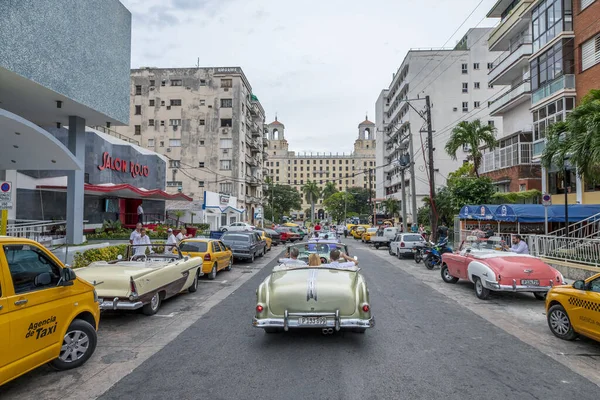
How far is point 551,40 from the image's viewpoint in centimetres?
2239

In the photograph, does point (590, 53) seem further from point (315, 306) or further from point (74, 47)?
point (74, 47)

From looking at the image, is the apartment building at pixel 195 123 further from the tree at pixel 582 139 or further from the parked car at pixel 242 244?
the tree at pixel 582 139

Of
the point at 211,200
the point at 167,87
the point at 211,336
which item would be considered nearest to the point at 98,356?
→ the point at 211,336

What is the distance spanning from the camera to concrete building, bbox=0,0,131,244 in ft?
35.9

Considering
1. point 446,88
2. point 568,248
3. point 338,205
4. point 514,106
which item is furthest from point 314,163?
point 568,248

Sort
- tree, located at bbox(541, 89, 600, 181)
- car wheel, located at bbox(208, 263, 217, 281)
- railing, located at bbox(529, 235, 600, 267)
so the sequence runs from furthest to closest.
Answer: car wheel, located at bbox(208, 263, 217, 281) < railing, located at bbox(529, 235, 600, 267) < tree, located at bbox(541, 89, 600, 181)

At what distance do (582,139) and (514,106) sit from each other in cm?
1936

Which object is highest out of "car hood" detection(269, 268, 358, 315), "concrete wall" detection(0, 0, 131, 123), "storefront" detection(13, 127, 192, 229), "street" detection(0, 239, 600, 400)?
"concrete wall" detection(0, 0, 131, 123)

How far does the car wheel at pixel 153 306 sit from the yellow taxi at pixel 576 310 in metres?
7.66

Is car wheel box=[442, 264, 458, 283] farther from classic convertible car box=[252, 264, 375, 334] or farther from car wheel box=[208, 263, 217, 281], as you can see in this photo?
classic convertible car box=[252, 264, 375, 334]

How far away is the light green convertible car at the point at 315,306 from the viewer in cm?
594

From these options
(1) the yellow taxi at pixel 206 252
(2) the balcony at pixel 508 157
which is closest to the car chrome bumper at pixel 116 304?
(1) the yellow taxi at pixel 206 252

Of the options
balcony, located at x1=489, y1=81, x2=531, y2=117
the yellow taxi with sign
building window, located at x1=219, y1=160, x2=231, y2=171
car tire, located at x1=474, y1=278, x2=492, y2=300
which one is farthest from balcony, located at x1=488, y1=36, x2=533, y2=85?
building window, located at x1=219, y1=160, x2=231, y2=171

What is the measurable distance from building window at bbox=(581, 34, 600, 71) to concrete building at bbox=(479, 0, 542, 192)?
5549 mm
